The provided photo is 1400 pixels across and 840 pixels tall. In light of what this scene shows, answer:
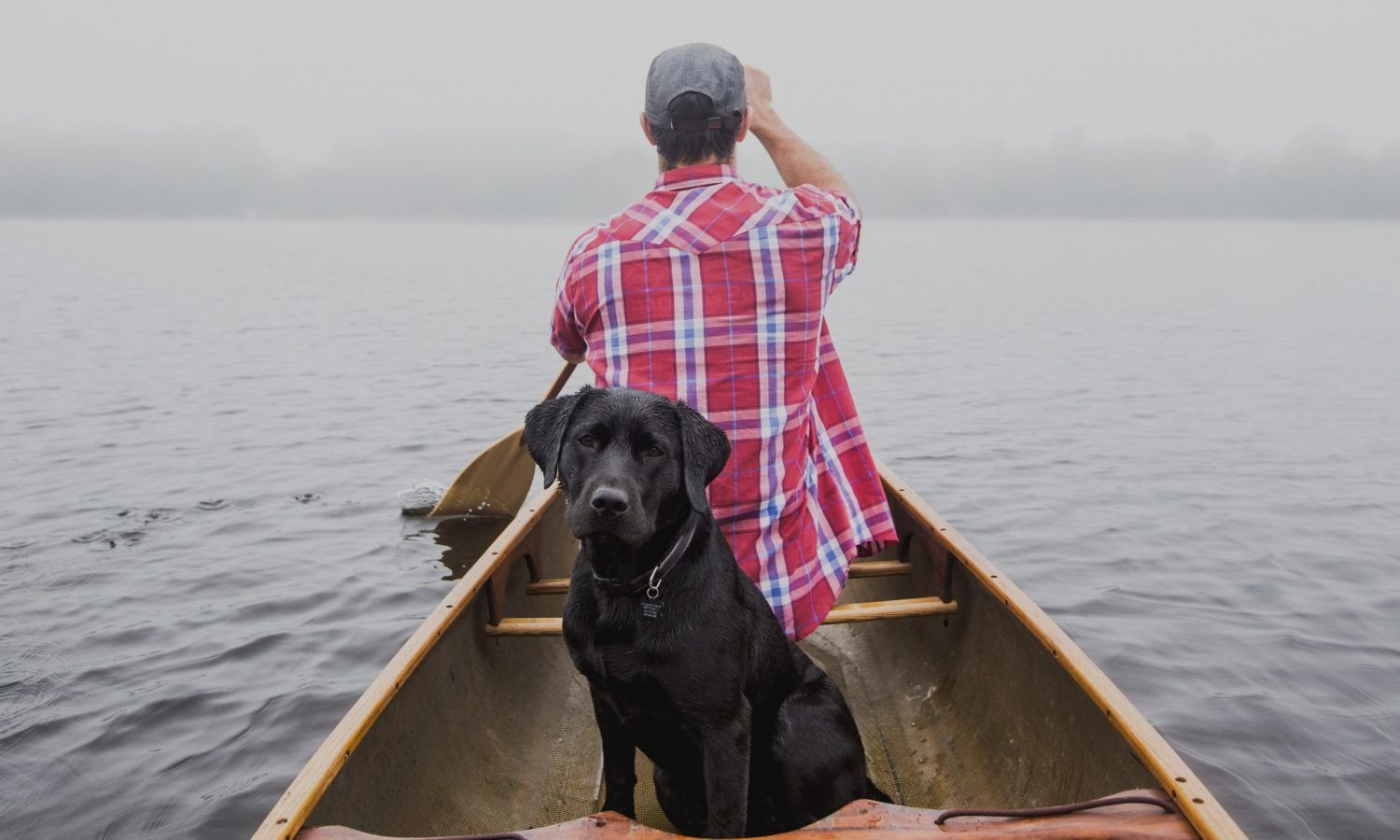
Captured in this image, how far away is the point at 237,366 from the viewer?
22.6 m

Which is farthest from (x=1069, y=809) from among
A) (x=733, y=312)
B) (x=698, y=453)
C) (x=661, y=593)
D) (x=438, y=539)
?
(x=438, y=539)

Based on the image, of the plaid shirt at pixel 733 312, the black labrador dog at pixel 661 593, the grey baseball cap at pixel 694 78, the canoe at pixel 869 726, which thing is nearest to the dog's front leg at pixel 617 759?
the black labrador dog at pixel 661 593

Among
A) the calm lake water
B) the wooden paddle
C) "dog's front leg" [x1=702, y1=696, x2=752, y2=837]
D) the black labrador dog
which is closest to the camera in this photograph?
the black labrador dog

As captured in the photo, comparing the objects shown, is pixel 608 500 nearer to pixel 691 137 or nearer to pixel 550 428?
pixel 550 428

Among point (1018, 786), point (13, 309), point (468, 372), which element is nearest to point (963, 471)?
point (1018, 786)

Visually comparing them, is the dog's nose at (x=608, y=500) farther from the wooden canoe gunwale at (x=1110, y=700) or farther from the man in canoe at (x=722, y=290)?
the wooden canoe gunwale at (x=1110, y=700)

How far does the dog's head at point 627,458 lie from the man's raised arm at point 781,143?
4.98 ft

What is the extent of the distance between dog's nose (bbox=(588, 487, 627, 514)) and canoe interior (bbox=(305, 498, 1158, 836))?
1.24 m

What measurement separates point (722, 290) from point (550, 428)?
0.77 m

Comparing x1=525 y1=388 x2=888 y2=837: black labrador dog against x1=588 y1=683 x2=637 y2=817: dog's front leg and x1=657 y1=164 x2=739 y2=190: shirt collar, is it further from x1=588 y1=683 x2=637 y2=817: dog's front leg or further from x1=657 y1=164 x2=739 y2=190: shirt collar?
x1=657 y1=164 x2=739 y2=190: shirt collar

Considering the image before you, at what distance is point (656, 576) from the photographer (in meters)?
3.06

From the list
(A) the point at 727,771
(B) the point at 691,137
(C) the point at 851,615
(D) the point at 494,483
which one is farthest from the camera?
(D) the point at 494,483

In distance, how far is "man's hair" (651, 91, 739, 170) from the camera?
356cm

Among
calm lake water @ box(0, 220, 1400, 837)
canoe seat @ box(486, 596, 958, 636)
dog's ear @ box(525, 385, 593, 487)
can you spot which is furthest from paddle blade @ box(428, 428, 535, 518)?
dog's ear @ box(525, 385, 593, 487)
